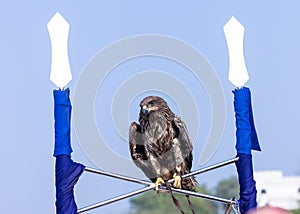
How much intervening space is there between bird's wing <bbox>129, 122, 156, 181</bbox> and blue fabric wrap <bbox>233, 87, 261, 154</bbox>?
62 centimetres

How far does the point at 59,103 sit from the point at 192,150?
1.04 m

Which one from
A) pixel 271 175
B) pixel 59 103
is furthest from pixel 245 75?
pixel 271 175

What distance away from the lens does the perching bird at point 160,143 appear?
7.57 m

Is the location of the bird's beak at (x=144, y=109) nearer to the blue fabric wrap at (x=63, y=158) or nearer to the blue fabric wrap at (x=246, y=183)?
the blue fabric wrap at (x=63, y=158)

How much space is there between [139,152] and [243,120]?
0.75 metres

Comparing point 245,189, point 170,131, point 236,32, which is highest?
point 236,32

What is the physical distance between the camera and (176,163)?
7637 millimetres

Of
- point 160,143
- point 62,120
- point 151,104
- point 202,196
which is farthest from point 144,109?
point 202,196

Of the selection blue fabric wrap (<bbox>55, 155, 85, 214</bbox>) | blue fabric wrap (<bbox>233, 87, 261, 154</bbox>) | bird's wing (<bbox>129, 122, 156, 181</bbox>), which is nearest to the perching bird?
bird's wing (<bbox>129, 122, 156, 181</bbox>)

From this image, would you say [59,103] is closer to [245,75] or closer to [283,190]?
[245,75]

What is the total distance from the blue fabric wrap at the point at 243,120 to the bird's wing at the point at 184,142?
0.37 meters

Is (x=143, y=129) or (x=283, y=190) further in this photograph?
(x=283, y=190)

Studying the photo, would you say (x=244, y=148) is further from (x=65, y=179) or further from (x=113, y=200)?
Answer: (x=65, y=179)

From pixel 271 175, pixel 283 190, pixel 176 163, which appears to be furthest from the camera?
pixel 271 175
